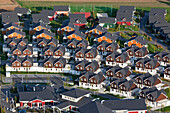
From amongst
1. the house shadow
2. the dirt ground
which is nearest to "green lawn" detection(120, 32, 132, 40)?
the house shadow

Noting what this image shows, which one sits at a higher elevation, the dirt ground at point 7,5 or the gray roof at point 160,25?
the dirt ground at point 7,5

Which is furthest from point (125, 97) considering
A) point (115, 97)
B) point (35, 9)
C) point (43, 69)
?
point (35, 9)

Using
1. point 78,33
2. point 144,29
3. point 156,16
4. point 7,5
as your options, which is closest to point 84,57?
point 78,33

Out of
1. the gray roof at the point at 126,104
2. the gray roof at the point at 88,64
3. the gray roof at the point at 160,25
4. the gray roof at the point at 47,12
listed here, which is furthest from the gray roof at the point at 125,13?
the gray roof at the point at 126,104

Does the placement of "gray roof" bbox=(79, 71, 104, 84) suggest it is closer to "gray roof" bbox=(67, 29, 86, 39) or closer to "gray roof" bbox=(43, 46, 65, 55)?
"gray roof" bbox=(43, 46, 65, 55)

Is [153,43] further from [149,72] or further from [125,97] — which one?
[125,97]

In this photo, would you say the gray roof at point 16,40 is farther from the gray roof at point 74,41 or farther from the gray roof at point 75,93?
the gray roof at point 75,93

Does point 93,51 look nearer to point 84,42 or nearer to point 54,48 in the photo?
point 84,42
